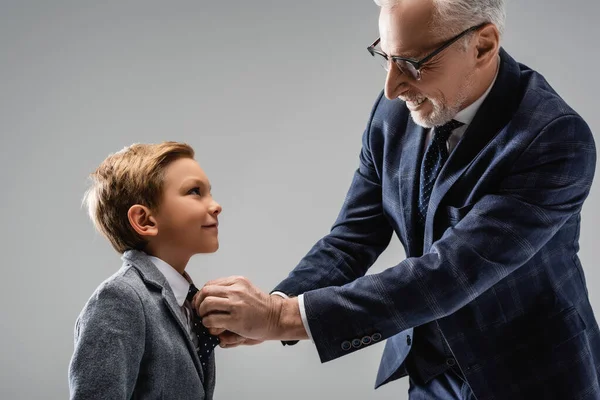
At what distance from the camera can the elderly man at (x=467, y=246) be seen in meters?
2.01

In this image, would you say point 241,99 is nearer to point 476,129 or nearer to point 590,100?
point 590,100

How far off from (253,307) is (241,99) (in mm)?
1987

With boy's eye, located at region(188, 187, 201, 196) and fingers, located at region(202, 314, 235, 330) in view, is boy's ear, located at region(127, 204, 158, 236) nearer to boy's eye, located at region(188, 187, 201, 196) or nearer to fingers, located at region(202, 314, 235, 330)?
boy's eye, located at region(188, 187, 201, 196)

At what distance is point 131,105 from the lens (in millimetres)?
3857

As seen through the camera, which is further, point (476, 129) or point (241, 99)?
point (241, 99)

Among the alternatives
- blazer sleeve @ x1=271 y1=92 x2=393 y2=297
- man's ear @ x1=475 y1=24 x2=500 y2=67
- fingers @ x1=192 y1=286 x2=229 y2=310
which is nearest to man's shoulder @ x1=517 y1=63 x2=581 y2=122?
man's ear @ x1=475 y1=24 x2=500 y2=67

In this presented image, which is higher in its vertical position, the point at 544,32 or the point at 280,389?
the point at 544,32

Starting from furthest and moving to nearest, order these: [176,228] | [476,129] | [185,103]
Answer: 1. [185,103]
2. [476,129]
3. [176,228]

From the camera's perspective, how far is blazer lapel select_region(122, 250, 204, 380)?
1.91 metres

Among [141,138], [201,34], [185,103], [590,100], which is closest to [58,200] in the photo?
[141,138]

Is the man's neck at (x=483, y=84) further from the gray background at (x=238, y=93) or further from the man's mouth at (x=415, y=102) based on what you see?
the gray background at (x=238, y=93)

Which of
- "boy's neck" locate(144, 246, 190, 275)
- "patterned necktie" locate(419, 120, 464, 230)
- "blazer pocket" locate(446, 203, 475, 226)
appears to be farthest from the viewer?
"patterned necktie" locate(419, 120, 464, 230)

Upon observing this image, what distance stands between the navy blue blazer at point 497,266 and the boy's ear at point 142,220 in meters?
0.40

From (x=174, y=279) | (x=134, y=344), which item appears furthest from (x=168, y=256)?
(x=134, y=344)
